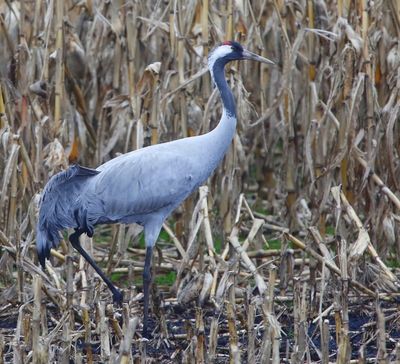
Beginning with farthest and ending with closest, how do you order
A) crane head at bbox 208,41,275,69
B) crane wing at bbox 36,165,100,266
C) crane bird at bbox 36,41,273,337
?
crane head at bbox 208,41,275,69
crane bird at bbox 36,41,273,337
crane wing at bbox 36,165,100,266

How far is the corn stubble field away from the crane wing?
19 centimetres

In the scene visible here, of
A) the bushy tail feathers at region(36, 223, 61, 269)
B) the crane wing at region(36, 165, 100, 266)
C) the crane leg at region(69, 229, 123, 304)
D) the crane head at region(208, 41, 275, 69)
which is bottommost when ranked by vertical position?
the crane leg at region(69, 229, 123, 304)

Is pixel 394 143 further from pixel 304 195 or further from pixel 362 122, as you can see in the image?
pixel 304 195

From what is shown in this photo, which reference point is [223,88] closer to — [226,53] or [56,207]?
[226,53]

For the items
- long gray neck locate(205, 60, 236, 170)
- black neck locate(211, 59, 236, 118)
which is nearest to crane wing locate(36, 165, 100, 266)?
long gray neck locate(205, 60, 236, 170)

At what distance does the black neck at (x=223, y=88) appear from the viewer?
17.3 ft

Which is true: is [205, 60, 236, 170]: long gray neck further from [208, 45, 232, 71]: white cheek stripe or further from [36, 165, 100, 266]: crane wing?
[36, 165, 100, 266]: crane wing

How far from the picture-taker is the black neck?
5266mm

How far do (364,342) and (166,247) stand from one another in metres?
2.51

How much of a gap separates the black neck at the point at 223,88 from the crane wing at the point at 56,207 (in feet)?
2.61

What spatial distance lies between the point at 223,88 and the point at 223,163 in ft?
3.33

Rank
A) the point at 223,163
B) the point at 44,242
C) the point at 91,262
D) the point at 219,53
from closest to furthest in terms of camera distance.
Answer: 1. the point at 44,242
2. the point at 91,262
3. the point at 219,53
4. the point at 223,163

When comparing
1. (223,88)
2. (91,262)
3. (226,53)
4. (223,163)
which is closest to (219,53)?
(226,53)

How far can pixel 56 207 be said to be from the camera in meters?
5.07
